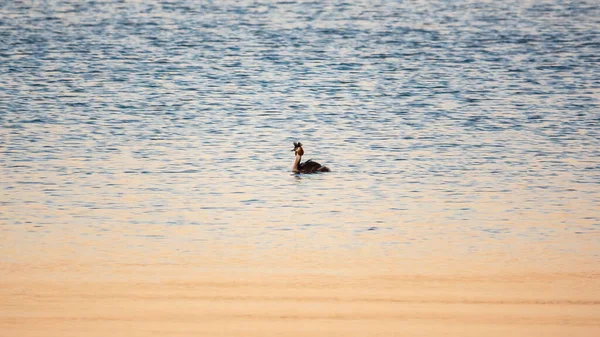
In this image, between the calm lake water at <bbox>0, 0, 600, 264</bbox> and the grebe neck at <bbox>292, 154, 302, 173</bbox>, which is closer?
the calm lake water at <bbox>0, 0, 600, 264</bbox>

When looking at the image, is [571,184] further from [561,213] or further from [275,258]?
[275,258]

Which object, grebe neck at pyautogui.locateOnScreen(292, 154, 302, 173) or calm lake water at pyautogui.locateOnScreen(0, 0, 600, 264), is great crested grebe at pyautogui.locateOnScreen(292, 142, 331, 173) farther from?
calm lake water at pyautogui.locateOnScreen(0, 0, 600, 264)

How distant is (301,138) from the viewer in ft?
68.1

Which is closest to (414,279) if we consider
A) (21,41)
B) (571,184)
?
(571,184)

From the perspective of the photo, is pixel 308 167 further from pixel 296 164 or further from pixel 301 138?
pixel 301 138

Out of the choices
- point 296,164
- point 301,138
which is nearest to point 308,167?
point 296,164

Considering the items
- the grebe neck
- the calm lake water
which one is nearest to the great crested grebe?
the grebe neck

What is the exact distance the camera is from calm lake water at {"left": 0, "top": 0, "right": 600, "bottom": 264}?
12922mm

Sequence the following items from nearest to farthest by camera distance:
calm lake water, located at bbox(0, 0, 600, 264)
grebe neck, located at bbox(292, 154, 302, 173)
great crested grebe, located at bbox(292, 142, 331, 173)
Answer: calm lake water, located at bbox(0, 0, 600, 264), great crested grebe, located at bbox(292, 142, 331, 173), grebe neck, located at bbox(292, 154, 302, 173)

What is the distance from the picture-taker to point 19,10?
46.2 meters

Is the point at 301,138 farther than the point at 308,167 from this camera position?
Yes

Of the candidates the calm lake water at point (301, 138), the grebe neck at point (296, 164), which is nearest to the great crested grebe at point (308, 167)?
the grebe neck at point (296, 164)

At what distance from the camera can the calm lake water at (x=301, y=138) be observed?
509 inches

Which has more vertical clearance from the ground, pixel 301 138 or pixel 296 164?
pixel 296 164
